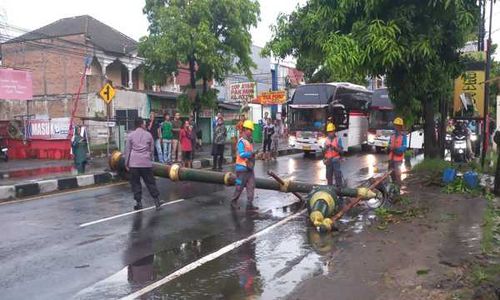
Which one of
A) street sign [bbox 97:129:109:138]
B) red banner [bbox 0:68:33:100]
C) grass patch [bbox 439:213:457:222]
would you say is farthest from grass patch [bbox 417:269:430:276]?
street sign [bbox 97:129:109:138]

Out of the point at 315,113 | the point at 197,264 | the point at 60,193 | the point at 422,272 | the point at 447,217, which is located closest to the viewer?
the point at 422,272

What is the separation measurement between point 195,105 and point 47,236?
17.8m

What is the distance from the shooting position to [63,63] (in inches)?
1319

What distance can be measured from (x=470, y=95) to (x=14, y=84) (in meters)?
16.6

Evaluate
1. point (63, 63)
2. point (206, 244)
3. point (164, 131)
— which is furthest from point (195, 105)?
point (206, 244)

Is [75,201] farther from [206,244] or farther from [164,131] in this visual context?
[164,131]

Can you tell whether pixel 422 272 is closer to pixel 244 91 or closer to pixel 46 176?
pixel 46 176

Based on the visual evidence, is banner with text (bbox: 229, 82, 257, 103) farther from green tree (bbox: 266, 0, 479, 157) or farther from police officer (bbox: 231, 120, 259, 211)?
police officer (bbox: 231, 120, 259, 211)

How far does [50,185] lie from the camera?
44.3 ft

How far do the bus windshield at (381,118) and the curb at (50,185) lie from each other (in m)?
16.7

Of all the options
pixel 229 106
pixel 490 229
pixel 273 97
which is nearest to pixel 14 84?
pixel 273 97

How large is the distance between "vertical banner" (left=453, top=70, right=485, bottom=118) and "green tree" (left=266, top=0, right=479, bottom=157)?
205 centimetres

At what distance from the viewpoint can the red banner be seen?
68.9 feet

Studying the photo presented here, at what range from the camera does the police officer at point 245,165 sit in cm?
1033
